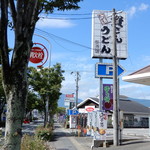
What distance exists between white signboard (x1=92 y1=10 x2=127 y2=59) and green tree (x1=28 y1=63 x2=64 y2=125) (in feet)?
26.7

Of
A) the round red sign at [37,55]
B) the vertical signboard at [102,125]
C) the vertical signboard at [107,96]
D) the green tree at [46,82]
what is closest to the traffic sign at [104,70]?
the vertical signboard at [107,96]

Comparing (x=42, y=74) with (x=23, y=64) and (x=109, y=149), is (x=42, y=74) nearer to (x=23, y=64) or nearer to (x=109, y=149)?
(x=109, y=149)

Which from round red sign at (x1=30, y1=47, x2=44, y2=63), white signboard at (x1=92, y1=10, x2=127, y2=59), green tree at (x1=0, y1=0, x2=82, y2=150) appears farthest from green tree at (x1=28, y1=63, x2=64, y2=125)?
green tree at (x1=0, y1=0, x2=82, y2=150)

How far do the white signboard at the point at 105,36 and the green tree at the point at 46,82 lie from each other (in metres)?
8.15

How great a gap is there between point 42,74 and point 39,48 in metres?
14.2

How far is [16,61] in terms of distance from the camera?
4.97m

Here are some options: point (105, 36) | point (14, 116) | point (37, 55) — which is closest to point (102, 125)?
point (37, 55)

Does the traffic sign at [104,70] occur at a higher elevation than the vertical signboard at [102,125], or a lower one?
higher

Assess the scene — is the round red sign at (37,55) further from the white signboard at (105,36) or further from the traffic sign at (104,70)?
the white signboard at (105,36)

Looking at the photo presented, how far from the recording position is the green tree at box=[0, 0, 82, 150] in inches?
187

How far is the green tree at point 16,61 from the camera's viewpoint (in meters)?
4.76

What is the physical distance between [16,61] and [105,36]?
15.7 m

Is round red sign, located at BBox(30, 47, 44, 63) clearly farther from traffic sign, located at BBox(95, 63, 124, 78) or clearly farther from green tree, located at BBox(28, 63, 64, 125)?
green tree, located at BBox(28, 63, 64, 125)

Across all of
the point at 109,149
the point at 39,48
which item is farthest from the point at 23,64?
the point at 109,149
